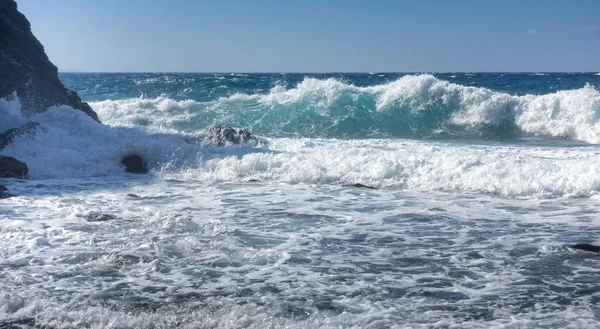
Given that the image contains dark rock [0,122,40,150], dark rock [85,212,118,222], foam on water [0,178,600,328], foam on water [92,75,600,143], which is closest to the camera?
foam on water [0,178,600,328]

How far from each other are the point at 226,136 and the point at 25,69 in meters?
6.32

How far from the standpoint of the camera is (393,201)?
10.6 meters

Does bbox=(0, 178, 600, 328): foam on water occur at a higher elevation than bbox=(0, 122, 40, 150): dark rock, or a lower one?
lower

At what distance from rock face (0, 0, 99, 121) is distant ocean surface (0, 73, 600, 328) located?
54 cm

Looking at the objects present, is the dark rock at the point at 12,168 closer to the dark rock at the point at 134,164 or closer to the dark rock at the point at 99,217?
the dark rock at the point at 134,164

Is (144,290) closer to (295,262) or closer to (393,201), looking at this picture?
(295,262)

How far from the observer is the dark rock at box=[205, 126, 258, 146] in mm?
15820

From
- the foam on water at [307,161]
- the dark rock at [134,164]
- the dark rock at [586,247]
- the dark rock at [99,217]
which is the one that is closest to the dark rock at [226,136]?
the foam on water at [307,161]

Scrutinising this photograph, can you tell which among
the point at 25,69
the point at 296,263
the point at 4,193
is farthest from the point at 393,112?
the point at 296,263

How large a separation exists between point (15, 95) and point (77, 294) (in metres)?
12.4

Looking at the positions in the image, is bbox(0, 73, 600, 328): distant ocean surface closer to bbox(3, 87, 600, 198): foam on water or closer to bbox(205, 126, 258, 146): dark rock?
bbox(3, 87, 600, 198): foam on water

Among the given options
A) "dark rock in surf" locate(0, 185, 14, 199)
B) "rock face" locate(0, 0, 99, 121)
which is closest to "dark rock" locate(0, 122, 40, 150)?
"rock face" locate(0, 0, 99, 121)

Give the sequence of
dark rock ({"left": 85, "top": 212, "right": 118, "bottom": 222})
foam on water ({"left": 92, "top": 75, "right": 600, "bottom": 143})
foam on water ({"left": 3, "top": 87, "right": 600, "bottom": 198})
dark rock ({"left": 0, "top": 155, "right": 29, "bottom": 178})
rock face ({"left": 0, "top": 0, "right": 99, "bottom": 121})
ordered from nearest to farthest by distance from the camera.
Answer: dark rock ({"left": 85, "top": 212, "right": 118, "bottom": 222}) → foam on water ({"left": 3, "top": 87, "right": 600, "bottom": 198}) → dark rock ({"left": 0, "top": 155, "right": 29, "bottom": 178}) → rock face ({"left": 0, "top": 0, "right": 99, "bottom": 121}) → foam on water ({"left": 92, "top": 75, "right": 600, "bottom": 143})

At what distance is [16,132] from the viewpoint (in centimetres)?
1498
